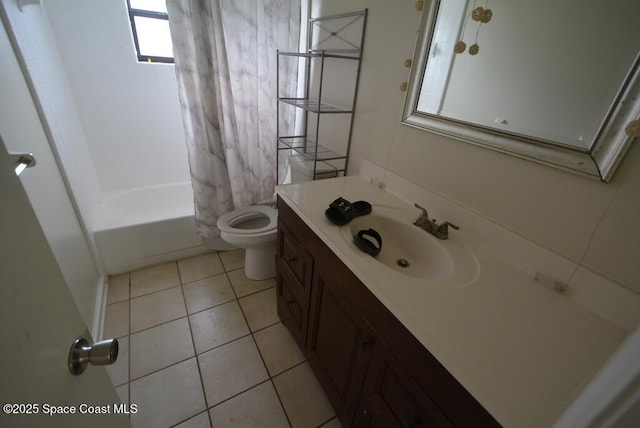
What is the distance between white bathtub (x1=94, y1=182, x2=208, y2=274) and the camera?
184cm

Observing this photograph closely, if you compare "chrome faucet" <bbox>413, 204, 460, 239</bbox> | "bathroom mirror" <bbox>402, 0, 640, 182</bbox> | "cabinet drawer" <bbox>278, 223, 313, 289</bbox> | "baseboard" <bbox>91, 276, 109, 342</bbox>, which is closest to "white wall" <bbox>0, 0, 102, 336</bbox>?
"baseboard" <bbox>91, 276, 109, 342</bbox>

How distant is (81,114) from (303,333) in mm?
2377

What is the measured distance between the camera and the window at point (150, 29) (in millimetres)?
2119

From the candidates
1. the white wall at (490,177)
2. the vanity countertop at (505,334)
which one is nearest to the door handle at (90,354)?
the vanity countertop at (505,334)

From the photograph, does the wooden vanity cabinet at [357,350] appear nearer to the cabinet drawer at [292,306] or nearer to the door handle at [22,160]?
the cabinet drawer at [292,306]

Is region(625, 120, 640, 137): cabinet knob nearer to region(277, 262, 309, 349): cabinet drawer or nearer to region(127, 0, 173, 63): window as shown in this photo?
region(277, 262, 309, 349): cabinet drawer

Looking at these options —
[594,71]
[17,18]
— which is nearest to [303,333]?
[594,71]

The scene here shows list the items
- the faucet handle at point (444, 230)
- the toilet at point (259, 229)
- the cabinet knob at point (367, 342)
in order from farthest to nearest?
the toilet at point (259, 229)
the faucet handle at point (444, 230)
the cabinet knob at point (367, 342)

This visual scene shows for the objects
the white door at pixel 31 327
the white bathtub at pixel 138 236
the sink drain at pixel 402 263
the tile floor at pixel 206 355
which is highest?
the white door at pixel 31 327

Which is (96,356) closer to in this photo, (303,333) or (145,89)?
(303,333)

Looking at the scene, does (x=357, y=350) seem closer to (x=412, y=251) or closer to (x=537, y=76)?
(x=412, y=251)

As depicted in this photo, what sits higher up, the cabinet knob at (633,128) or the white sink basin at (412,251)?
the cabinet knob at (633,128)

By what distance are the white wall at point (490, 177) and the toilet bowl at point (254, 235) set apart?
2.39 feet

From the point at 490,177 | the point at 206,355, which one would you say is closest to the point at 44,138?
the point at 206,355
